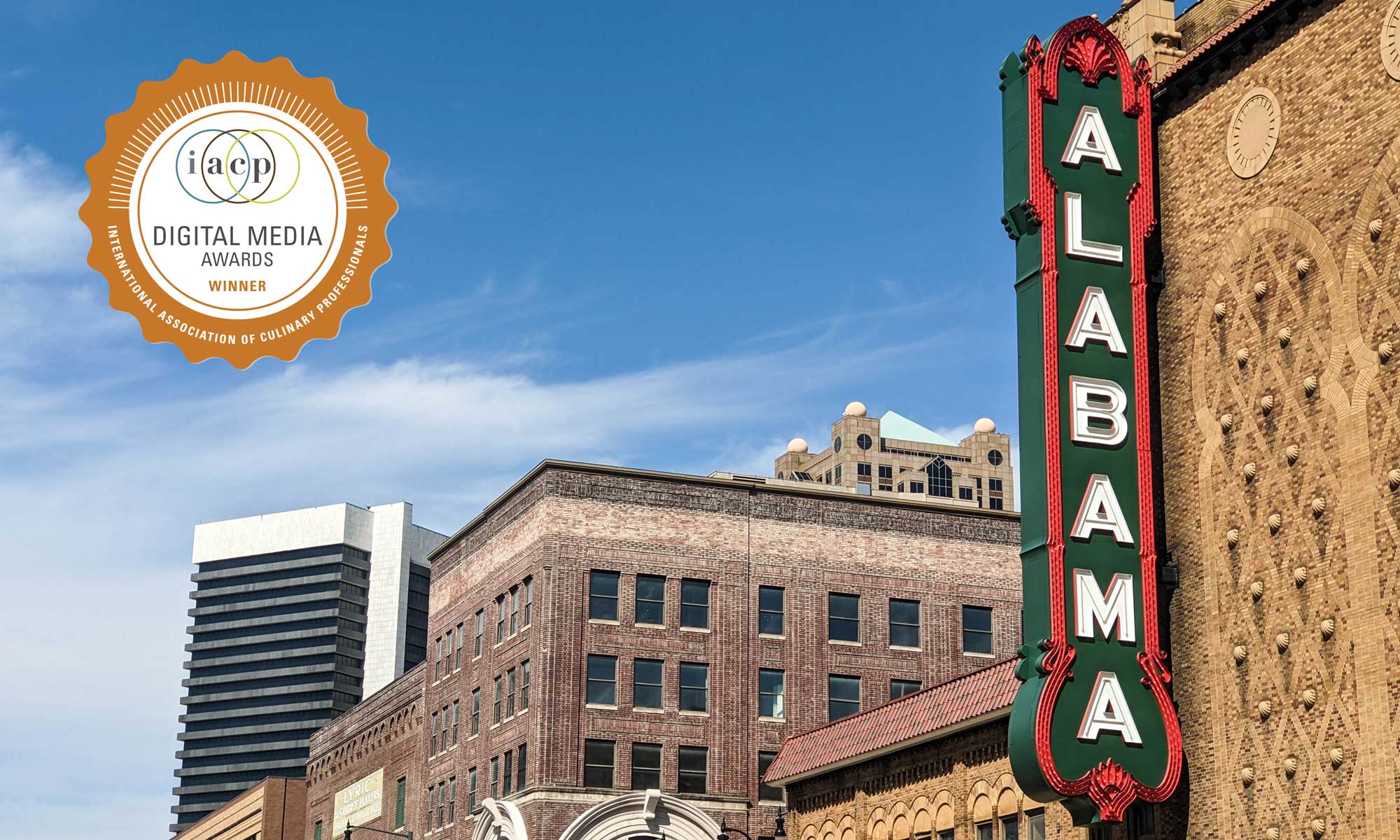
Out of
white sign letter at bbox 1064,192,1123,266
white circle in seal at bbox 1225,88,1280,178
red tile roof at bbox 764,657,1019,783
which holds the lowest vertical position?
red tile roof at bbox 764,657,1019,783

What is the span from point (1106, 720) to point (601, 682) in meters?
34.7

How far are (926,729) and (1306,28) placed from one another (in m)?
17.6

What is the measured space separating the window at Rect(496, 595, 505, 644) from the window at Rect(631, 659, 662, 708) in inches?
237

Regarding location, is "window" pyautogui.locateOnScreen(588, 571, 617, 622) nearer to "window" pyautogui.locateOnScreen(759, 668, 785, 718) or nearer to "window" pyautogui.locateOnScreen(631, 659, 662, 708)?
"window" pyautogui.locateOnScreen(631, 659, 662, 708)

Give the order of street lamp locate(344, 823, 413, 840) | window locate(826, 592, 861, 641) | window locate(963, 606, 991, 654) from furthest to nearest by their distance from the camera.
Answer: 1. street lamp locate(344, 823, 413, 840)
2. window locate(963, 606, 991, 654)
3. window locate(826, 592, 861, 641)

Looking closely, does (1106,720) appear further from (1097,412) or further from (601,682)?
(601,682)

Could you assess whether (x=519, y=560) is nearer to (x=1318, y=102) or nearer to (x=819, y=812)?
(x=819, y=812)

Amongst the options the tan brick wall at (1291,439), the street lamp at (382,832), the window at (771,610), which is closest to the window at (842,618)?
the window at (771,610)

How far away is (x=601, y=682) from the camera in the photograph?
6606 cm

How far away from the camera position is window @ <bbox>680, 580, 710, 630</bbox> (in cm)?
6769

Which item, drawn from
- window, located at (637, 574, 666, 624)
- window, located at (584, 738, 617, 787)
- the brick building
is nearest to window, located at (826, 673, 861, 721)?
the brick building

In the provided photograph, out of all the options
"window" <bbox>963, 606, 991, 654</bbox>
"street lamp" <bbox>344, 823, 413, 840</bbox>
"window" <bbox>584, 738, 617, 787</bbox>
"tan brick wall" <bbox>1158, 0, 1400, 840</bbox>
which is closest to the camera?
"tan brick wall" <bbox>1158, 0, 1400, 840</bbox>

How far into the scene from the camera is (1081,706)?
109ft

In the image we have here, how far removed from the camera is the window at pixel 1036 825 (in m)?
38.6
